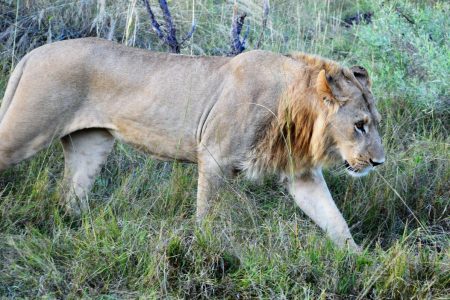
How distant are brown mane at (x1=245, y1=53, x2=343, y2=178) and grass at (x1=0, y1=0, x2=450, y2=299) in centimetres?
25

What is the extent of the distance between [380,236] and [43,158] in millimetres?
2155

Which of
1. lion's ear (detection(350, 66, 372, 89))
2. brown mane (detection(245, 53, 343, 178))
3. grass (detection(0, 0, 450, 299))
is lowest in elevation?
grass (detection(0, 0, 450, 299))

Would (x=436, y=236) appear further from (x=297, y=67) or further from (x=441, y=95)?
(x=441, y=95)

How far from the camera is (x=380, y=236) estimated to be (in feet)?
15.3

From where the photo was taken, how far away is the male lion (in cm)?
436

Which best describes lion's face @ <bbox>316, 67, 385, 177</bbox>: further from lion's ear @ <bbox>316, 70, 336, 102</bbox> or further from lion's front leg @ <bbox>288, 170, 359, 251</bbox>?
lion's front leg @ <bbox>288, 170, 359, 251</bbox>

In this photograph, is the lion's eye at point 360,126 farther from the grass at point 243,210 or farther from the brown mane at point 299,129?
the grass at point 243,210

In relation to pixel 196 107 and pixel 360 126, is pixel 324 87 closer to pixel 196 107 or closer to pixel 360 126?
pixel 360 126

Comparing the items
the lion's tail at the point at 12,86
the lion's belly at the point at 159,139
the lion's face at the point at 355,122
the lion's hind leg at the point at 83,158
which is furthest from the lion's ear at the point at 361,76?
the lion's tail at the point at 12,86

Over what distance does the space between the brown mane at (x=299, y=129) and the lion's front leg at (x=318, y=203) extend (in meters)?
0.17

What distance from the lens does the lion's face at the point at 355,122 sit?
428cm

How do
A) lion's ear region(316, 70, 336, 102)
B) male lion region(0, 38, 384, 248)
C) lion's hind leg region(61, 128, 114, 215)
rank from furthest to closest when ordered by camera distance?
lion's hind leg region(61, 128, 114, 215), male lion region(0, 38, 384, 248), lion's ear region(316, 70, 336, 102)

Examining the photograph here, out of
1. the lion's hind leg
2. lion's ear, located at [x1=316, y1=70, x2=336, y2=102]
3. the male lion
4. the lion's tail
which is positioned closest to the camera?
lion's ear, located at [x1=316, y1=70, x2=336, y2=102]

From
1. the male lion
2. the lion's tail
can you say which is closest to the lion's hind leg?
the male lion
